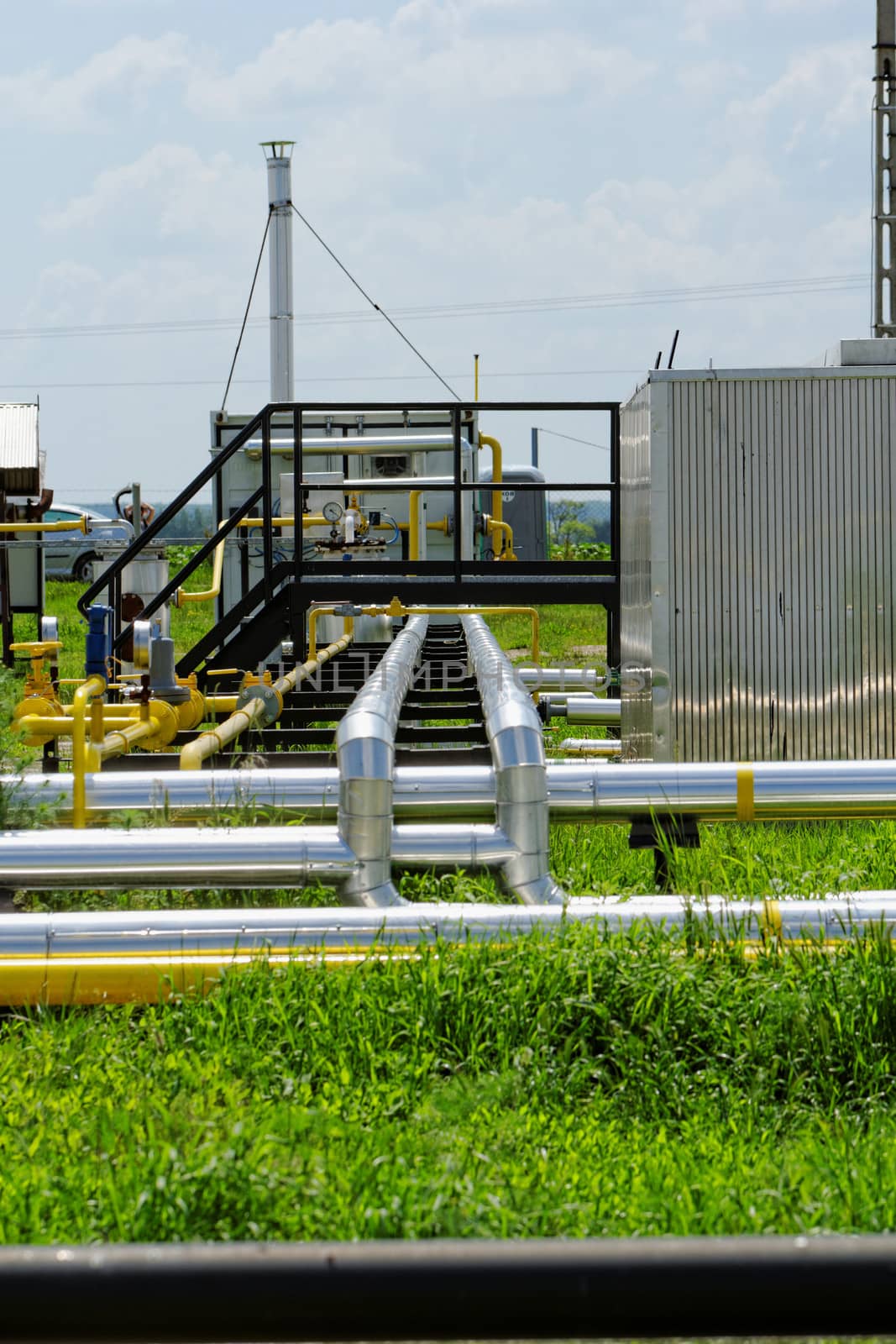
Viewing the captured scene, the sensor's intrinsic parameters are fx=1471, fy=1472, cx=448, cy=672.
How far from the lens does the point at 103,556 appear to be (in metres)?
12.9

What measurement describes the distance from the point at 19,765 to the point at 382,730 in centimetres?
142

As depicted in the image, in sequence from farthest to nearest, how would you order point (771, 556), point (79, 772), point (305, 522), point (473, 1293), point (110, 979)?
point (305, 522), point (771, 556), point (79, 772), point (110, 979), point (473, 1293)

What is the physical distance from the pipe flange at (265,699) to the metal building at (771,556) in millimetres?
2213

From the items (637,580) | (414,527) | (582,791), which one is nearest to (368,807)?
(582,791)

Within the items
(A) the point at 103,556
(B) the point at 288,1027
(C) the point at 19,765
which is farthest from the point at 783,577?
(A) the point at 103,556

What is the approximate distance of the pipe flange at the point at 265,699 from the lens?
323 inches

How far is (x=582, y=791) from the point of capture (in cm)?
544

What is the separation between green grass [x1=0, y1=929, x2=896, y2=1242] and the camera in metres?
2.85

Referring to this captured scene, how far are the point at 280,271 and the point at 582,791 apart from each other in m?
19.4

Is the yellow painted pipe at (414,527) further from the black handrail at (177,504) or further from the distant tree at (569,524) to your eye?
the distant tree at (569,524)

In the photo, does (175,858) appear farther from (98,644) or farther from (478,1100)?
(98,644)

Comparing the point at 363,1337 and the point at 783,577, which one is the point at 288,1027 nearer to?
the point at 363,1337

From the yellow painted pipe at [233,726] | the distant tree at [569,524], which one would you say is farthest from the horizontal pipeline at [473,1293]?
the distant tree at [569,524]

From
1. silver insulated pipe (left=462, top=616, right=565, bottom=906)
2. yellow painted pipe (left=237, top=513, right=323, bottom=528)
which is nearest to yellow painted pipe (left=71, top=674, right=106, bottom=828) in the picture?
silver insulated pipe (left=462, top=616, right=565, bottom=906)
